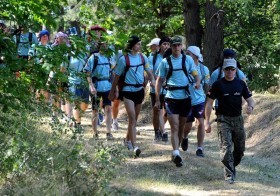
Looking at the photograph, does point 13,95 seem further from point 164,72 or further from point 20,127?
point 164,72

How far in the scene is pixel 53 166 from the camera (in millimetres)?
8094

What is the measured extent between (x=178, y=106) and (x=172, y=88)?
0.97 feet

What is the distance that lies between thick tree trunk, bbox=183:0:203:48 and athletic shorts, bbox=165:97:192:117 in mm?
9467

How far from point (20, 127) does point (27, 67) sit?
4.04ft

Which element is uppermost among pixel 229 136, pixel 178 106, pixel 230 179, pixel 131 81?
pixel 131 81

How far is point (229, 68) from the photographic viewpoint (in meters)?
9.76

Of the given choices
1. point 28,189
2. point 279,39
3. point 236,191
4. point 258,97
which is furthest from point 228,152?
point 279,39

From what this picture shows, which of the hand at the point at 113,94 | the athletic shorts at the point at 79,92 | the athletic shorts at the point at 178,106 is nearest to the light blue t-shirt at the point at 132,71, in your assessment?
the hand at the point at 113,94

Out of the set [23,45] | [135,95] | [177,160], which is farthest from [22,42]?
[135,95]

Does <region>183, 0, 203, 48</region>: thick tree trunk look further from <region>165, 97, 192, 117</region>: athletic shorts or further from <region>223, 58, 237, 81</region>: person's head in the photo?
<region>223, 58, 237, 81</region>: person's head

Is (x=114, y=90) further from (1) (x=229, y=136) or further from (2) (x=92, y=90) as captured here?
(1) (x=229, y=136)

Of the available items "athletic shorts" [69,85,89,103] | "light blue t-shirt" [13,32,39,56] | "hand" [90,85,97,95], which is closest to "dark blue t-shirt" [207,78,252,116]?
"athletic shorts" [69,85,89,103]

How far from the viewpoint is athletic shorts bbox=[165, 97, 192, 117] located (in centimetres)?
1088

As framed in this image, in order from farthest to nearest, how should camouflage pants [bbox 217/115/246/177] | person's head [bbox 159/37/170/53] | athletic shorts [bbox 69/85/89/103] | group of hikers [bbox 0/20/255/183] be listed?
1. person's head [bbox 159/37/170/53]
2. camouflage pants [bbox 217/115/246/177]
3. group of hikers [bbox 0/20/255/183]
4. athletic shorts [bbox 69/85/89/103]
